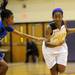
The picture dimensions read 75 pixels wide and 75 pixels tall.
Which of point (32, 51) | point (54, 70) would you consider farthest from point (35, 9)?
point (54, 70)

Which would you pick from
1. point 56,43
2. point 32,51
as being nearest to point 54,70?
point 56,43

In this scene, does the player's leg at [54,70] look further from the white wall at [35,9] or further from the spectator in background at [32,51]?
the white wall at [35,9]

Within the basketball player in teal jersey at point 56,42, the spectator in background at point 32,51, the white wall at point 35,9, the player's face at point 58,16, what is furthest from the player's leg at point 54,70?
the white wall at point 35,9

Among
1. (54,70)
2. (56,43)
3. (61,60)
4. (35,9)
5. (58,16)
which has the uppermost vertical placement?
(35,9)

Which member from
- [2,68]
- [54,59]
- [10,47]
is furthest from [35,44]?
[2,68]

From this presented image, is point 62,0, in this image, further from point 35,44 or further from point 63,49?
point 63,49

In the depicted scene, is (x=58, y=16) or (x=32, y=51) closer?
(x=58, y=16)

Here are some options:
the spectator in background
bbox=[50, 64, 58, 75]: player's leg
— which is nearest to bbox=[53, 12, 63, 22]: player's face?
bbox=[50, 64, 58, 75]: player's leg

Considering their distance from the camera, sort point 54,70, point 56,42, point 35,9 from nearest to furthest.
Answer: point 56,42 → point 54,70 → point 35,9

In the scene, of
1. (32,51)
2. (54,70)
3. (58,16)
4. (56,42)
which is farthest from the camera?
(32,51)

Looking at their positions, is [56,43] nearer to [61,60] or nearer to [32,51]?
[61,60]

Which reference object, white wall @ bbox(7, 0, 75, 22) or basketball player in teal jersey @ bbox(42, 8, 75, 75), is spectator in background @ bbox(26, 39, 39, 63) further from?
basketball player in teal jersey @ bbox(42, 8, 75, 75)

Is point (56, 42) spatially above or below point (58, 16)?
below

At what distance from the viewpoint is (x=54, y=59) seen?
532 cm
